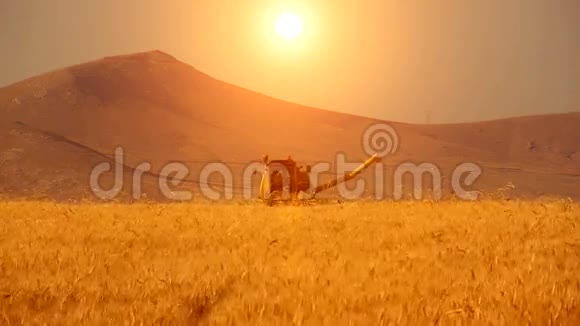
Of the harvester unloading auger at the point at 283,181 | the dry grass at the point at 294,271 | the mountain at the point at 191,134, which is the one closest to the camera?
the dry grass at the point at 294,271

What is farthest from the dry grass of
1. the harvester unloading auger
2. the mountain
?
the mountain

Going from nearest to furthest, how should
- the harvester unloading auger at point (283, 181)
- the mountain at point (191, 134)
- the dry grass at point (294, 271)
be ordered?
the dry grass at point (294, 271) < the harvester unloading auger at point (283, 181) < the mountain at point (191, 134)

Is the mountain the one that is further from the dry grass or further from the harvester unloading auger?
the dry grass

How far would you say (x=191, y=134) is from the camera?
77250mm

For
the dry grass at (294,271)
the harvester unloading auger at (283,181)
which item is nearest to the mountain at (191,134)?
the harvester unloading auger at (283,181)

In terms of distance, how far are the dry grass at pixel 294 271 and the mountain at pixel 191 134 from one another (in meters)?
42.2

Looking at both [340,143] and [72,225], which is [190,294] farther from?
[340,143]

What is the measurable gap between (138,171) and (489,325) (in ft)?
195

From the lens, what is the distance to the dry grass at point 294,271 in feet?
10.9

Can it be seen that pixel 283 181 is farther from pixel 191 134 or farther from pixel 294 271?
pixel 191 134

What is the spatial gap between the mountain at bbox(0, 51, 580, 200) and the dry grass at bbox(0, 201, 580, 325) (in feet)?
139

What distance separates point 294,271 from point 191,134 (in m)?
74.0

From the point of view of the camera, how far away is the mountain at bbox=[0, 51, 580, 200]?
59125 millimetres

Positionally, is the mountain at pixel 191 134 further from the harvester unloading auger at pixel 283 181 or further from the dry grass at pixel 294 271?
the dry grass at pixel 294 271
